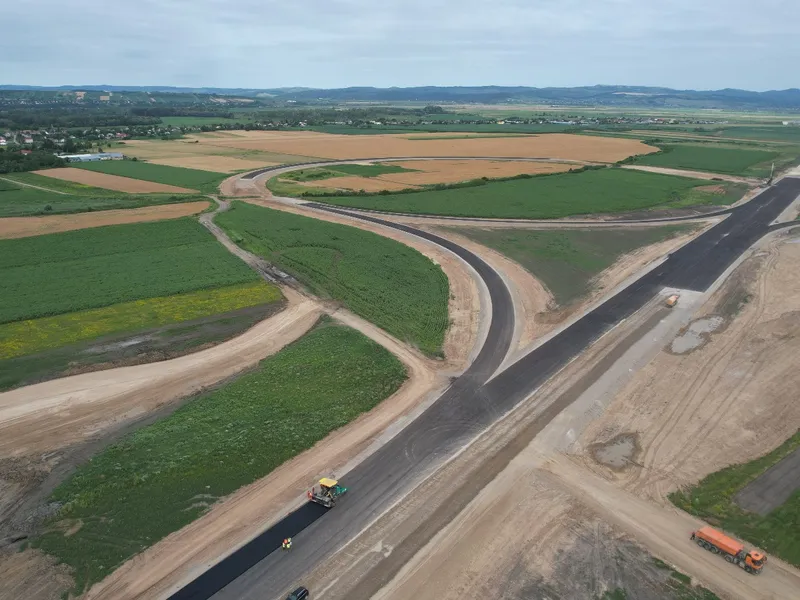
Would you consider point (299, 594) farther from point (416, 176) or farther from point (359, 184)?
point (416, 176)

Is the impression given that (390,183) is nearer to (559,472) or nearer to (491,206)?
(491,206)

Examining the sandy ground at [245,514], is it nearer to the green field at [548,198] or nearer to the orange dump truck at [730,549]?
the orange dump truck at [730,549]

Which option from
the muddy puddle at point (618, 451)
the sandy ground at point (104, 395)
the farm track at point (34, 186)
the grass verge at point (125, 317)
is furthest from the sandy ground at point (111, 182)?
the muddy puddle at point (618, 451)

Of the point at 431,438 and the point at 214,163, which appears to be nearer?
the point at 431,438

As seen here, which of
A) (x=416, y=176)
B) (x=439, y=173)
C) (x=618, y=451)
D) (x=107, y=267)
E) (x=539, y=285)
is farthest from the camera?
(x=439, y=173)

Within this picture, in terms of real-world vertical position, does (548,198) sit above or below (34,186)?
below

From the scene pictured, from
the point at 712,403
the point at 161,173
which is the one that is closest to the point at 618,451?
the point at 712,403
